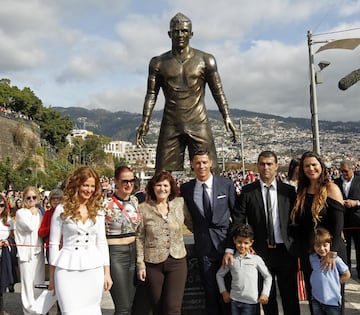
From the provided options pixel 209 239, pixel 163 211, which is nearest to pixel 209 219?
pixel 209 239

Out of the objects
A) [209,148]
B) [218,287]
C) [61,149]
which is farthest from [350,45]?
[61,149]

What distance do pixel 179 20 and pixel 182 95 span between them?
102 centimetres

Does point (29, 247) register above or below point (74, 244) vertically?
below

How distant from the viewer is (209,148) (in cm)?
608

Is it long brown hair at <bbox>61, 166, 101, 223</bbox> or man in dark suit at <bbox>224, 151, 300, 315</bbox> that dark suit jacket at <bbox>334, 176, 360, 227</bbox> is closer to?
man in dark suit at <bbox>224, 151, 300, 315</bbox>

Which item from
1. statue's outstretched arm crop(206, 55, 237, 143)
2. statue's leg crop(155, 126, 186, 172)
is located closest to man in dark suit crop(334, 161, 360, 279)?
statue's outstretched arm crop(206, 55, 237, 143)

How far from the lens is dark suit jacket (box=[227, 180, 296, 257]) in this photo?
384 cm

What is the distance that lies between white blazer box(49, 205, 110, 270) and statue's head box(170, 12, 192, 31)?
3.40 metres

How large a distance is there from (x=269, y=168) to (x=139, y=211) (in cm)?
125

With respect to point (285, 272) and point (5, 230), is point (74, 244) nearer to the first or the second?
point (285, 272)

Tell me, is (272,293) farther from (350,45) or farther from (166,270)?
(350,45)

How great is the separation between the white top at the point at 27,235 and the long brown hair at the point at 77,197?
6.19ft

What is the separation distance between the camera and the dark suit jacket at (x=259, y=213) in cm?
384

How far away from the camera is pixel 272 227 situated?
12.6 ft
